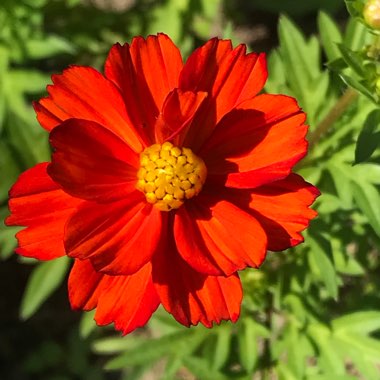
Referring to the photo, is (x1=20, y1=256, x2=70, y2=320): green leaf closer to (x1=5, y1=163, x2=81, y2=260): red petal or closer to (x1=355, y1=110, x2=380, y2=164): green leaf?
(x1=5, y1=163, x2=81, y2=260): red petal

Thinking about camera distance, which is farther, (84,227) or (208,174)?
(208,174)

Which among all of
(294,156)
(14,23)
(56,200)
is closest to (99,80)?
(56,200)

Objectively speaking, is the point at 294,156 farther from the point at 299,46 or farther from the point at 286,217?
the point at 299,46

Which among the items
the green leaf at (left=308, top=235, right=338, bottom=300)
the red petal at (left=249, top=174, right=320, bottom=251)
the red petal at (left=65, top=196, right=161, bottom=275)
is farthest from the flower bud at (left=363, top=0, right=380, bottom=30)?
the green leaf at (left=308, top=235, right=338, bottom=300)

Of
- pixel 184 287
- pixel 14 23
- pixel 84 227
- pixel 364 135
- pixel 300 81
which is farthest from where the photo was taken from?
pixel 14 23

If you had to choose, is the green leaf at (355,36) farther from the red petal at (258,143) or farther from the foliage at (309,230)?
the red petal at (258,143)

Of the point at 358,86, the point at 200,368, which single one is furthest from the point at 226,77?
the point at 200,368

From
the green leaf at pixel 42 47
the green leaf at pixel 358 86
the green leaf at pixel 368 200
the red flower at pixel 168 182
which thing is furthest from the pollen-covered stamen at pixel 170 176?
the green leaf at pixel 42 47
